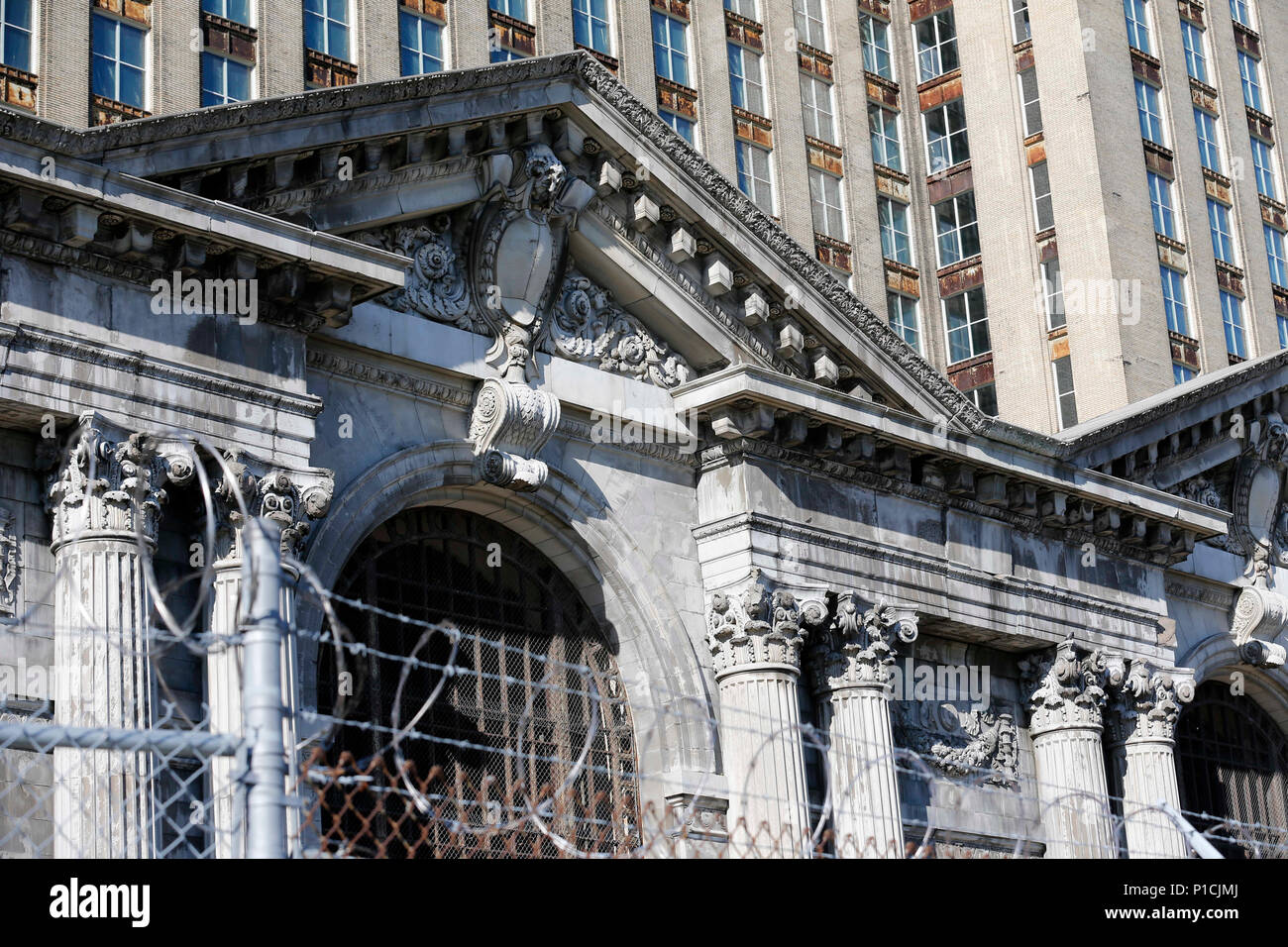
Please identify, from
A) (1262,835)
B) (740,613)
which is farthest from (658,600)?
(1262,835)

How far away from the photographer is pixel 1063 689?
2741 centimetres

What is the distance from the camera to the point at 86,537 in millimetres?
17109

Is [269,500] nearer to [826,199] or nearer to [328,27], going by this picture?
[328,27]

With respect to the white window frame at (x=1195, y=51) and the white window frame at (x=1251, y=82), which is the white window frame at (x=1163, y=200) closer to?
the white window frame at (x=1195, y=51)

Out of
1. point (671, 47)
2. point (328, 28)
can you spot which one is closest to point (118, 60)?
point (328, 28)

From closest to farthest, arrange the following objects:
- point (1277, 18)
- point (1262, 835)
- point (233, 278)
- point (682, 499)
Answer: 1. point (233, 278)
2. point (682, 499)
3. point (1262, 835)
4. point (1277, 18)

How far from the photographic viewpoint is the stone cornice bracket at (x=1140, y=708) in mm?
28406

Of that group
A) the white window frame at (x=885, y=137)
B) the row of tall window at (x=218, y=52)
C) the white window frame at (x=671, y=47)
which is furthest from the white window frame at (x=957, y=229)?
the row of tall window at (x=218, y=52)

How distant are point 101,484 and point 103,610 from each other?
117 centimetres

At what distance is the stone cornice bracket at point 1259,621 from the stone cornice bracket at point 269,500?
18.2 metres

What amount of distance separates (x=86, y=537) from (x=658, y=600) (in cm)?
806

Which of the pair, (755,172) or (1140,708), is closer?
(1140,708)
